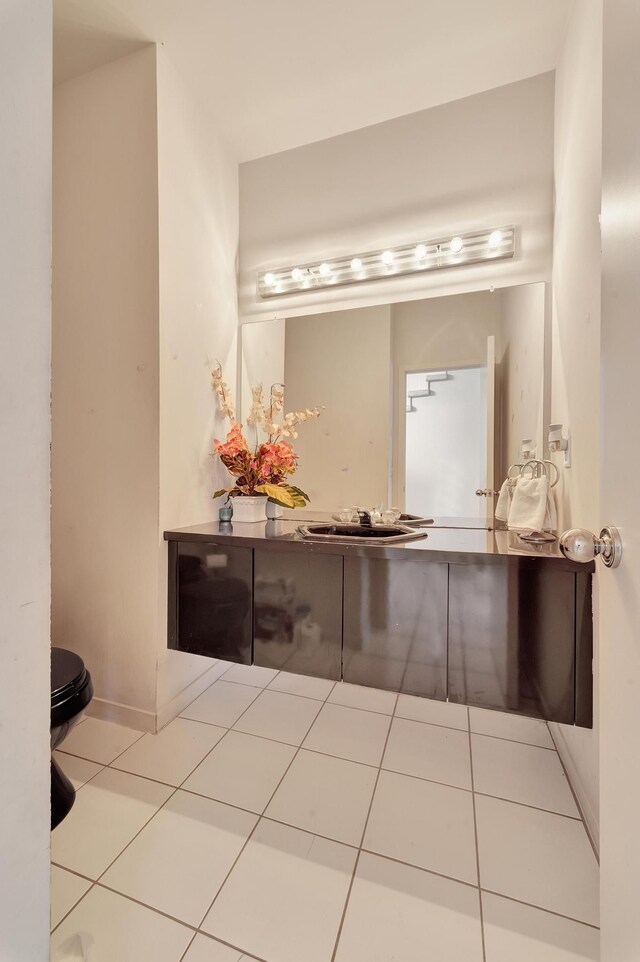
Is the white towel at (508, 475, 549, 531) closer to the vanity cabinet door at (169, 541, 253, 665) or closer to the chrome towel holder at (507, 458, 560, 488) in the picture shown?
the chrome towel holder at (507, 458, 560, 488)

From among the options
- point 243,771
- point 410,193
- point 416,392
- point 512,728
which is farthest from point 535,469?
point 243,771

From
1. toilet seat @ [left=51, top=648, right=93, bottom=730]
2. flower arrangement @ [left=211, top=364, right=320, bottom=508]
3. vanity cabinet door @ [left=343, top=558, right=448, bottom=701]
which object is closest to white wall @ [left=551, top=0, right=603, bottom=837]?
vanity cabinet door @ [left=343, top=558, right=448, bottom=701]

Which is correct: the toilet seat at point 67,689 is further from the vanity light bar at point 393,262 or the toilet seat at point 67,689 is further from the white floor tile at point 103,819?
the vanity light bar at point 393,262

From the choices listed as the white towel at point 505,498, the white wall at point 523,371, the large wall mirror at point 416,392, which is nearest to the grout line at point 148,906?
the large wall mirror at point 416,392

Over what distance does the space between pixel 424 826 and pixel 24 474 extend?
1.44 meters

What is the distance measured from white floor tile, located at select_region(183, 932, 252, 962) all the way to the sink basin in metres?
1.03

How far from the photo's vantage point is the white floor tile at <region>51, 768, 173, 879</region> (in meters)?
1.09

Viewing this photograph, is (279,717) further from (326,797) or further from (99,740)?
(99,740)

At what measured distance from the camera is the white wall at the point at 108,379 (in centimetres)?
164

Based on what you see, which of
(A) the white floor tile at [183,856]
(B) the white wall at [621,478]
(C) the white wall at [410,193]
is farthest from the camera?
(C) the white wall at [410,193]

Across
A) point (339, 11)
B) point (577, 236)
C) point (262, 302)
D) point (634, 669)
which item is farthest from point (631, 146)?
point (262, 302)

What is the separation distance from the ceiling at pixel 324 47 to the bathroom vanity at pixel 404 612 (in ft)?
6.26

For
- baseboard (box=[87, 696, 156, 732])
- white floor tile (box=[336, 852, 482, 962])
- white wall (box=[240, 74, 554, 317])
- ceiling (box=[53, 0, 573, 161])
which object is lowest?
white floor tile (box=[336, 852, 482, 962])

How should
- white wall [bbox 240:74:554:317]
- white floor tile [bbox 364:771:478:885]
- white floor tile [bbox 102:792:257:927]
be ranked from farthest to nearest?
white wall [bbox 240:74:554:317], white floor tile [bbox 364:771:478:885], white floor tile [bbox 102:792:257:927]
